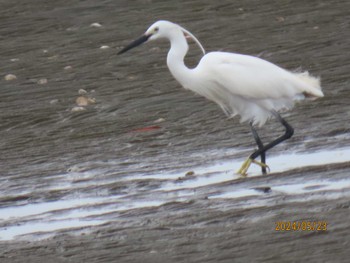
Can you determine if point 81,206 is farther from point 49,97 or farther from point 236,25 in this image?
point 236,25

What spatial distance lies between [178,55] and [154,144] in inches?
42.6

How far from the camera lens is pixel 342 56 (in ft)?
45.3

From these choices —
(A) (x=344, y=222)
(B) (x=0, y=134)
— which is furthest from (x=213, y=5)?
(A) (x=344, y=222)

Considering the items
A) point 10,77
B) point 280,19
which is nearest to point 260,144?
point 10,77

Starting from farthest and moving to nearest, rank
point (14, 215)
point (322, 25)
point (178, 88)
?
1. point (322, 25)
2. point (178, 88)
3. point (14, 215)

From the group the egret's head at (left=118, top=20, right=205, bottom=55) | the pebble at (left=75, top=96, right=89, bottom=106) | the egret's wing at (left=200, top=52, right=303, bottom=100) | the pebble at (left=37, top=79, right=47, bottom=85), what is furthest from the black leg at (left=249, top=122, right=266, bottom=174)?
the pebble at (left=37, top=79, right=47, bottom=85)

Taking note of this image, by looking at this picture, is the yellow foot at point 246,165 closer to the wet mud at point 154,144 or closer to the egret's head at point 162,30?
the wet mud at point 154,144

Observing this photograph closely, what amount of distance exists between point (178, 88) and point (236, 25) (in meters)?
3.08

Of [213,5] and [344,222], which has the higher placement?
[344,222]

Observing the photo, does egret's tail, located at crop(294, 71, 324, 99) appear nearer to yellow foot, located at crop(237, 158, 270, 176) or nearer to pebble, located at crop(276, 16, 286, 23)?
yellow foot, located at crop(237, 158, 270, 176)

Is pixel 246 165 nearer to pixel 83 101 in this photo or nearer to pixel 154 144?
pixel 154 144

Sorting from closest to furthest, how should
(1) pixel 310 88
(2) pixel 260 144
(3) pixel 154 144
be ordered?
(2) pixel 260 144
(1) pixel 310 88
(3) pixel 154 144

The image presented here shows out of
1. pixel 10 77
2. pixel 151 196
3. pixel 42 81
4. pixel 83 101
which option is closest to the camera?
pixel 151 196

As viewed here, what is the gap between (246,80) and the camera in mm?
10438
